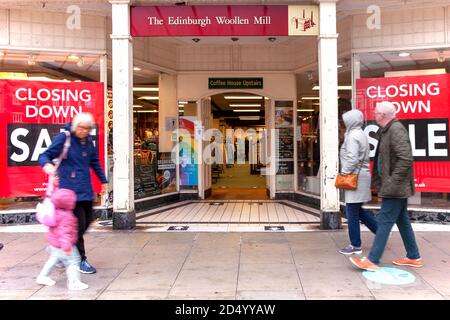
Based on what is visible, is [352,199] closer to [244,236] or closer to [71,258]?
[244,236]

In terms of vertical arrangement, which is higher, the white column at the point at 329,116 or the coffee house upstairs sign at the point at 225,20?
the coffee house upstairs sign at the point at 225,20

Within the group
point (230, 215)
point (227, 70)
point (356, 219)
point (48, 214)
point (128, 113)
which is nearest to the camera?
point (48, 214)

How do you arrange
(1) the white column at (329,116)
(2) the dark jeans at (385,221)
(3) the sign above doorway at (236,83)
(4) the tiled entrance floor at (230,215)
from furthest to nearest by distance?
(3) the sign above doorway at (236,83) → (4) the tiled entrance floor at (230,215) → (1) the white column at (329,116) → (2) the dark jeans at (385,221)

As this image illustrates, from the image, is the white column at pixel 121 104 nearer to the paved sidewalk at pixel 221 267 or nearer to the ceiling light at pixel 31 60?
the paved sidewalk at pixel 221 267

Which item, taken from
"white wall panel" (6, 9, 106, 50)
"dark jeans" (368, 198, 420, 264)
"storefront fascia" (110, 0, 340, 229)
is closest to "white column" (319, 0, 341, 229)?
"storefront fascia" (110, 0, 340, 229)

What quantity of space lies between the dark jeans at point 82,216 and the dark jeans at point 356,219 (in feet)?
10.4

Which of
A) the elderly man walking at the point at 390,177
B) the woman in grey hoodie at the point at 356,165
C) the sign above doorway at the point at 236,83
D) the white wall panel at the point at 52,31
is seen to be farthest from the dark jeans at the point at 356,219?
the sign above doorway at the point at 236,83

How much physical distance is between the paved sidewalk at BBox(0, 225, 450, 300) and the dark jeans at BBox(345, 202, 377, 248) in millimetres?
307

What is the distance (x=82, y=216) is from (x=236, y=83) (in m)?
6.45

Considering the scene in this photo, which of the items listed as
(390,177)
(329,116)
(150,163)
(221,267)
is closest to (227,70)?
(150,163)

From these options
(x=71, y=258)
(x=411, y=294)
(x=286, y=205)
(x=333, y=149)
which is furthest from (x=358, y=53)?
(x=71, y=258)

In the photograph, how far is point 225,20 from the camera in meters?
7.41

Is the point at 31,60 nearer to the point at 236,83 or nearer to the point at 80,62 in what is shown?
the point at 80,62

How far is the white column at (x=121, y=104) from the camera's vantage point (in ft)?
24.0
